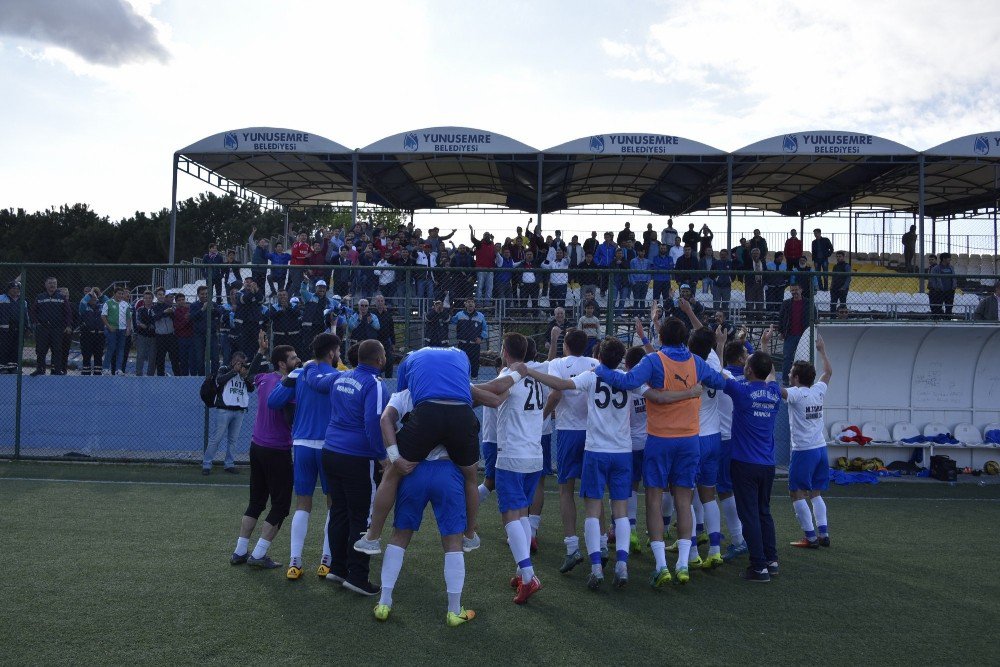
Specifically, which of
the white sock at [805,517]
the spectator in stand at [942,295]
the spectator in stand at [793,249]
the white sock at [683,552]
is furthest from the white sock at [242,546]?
the spectator in stand at [793,249]

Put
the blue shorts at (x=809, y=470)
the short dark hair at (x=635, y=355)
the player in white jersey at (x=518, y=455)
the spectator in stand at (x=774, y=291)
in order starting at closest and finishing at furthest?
the player in white jersey at (x=518, y=455), the short dark hair at (x=635, y=355), the blue shorts at (x=809, y=470), the spectator in stand at (x=774, y=291)

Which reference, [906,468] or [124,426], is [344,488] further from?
[906,468]

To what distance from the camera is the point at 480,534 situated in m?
8.35

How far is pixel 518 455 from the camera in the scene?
6.40 metres

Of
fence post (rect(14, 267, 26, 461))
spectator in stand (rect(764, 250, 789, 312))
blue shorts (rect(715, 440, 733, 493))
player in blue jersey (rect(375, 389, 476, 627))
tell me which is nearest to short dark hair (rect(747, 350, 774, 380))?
blue shorts (rect(715, 440, 733, 493))

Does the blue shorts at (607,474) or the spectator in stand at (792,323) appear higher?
the spectator in stand at (792,323)

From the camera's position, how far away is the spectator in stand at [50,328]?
41.5 ft

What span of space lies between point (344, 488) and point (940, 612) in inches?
175

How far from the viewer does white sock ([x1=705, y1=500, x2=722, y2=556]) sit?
24.0 feet

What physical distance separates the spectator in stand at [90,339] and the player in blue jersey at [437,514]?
8743 mm

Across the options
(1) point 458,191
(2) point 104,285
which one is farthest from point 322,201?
(2) point 104,285

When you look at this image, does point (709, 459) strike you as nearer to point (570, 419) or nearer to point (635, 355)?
point (635, 355)

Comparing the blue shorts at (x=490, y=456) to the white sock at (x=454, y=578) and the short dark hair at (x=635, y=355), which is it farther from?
the white sock at (x=454, y=578)

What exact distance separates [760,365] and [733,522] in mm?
1526
